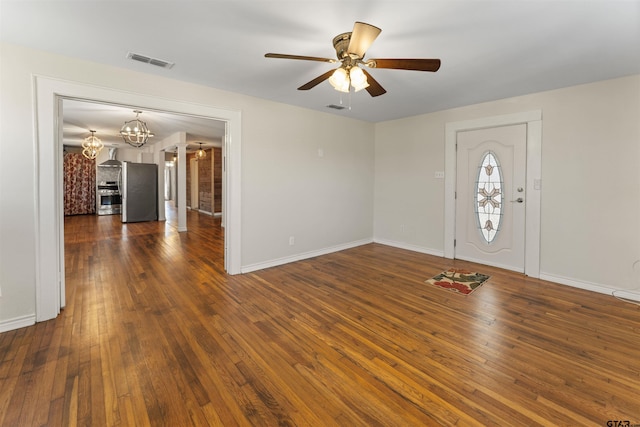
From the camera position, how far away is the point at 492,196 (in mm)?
4242

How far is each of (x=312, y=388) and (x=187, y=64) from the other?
9.90ft

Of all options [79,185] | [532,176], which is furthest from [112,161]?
[532,176]

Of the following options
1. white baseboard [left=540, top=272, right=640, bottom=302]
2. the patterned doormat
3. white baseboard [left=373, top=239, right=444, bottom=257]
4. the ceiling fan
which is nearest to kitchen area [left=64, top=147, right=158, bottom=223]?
white baseboard [left=373, top=239, right=444, bottom=257]

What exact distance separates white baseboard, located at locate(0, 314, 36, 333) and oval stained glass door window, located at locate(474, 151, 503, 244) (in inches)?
210

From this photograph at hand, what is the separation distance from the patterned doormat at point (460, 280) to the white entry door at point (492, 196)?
590 millimetres

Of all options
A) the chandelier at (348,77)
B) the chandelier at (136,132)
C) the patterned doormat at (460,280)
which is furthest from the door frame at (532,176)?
the chandelier at (136,132)

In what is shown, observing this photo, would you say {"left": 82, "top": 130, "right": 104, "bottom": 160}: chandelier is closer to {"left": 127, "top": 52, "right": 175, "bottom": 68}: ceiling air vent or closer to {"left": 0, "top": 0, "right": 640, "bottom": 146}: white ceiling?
{"left": 0, "top": 0, "right": 640, "bottom": 146}: white ceiling

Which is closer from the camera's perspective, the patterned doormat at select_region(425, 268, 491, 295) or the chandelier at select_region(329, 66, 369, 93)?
the chandelier at select_region(329, 66, 369, 93)

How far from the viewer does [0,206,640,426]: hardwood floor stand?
5.25 feet

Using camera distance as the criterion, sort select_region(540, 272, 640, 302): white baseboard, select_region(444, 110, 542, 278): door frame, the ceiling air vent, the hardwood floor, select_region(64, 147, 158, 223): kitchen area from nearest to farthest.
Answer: the hardwood floor → the ceiling air vent → select_region(540, 272, 640, 302): white baseboard → select_region(444, 110, 542, 278): door frame → select_region(64, 147, 158, 223): kitchen area

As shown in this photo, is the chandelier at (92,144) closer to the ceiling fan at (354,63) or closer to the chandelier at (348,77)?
the ceiling fan at (354,63)

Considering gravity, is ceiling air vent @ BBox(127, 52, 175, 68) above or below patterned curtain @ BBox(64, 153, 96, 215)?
above

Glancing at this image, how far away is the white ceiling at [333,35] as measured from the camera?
1.91 meters

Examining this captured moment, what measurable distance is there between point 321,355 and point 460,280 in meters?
2.39
